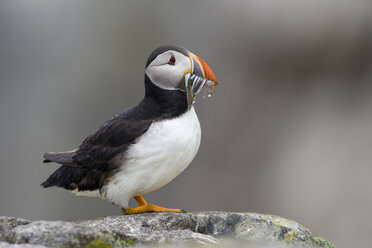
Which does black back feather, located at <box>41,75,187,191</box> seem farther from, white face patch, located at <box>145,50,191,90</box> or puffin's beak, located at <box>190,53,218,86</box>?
puffin's beak, located at <box>190,53,218,86</box>

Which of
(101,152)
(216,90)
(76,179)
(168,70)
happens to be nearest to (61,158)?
(76,179)

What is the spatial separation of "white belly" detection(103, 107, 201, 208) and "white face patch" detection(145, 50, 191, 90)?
7.2 inches

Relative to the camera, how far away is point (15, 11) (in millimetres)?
5582

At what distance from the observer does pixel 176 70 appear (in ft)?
8.71

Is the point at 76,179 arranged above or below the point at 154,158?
below

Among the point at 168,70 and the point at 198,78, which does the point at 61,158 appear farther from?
the point at 198,78

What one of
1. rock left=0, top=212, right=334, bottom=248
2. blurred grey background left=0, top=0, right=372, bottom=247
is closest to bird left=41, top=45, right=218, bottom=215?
rock left=0, top=212, right=334, bottom=248

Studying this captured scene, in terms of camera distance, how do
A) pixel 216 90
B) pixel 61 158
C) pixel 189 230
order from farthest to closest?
pixel 216 90 → pixel 61 158 → pixel 189 230

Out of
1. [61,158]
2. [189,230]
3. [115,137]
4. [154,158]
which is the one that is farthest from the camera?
Answer: [61,158]

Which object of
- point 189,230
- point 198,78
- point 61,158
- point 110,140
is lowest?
point 189,230

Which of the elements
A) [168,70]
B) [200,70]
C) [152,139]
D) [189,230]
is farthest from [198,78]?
[189,230]

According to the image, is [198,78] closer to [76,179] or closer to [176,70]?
[176,70]

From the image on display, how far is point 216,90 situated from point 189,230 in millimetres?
3282

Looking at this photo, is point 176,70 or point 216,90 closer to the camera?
point 176,70
